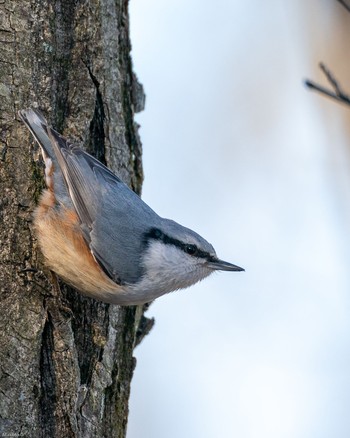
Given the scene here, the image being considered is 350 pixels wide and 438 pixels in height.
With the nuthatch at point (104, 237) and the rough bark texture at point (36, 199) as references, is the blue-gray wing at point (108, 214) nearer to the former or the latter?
the nuthatch at point (104, 237)

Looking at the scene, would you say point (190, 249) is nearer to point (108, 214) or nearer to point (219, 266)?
point (219, 266)

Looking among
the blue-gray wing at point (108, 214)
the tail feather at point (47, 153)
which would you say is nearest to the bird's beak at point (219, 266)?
the blue-gray wing at point (108, 214)

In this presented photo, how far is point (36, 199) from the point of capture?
302 cm

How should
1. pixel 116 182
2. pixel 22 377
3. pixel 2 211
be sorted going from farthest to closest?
pixel 116 182 < pixel 2 211 < pixel 22 377

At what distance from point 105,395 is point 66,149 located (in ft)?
3.28

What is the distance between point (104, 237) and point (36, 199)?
0.34 m

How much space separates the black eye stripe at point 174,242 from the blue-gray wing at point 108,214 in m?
0.03

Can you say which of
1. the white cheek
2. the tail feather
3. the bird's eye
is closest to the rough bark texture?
the tail feather

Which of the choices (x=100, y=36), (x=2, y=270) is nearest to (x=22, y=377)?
(x=2, y=270)

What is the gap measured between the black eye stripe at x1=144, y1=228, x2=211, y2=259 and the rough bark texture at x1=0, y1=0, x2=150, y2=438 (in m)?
0.29

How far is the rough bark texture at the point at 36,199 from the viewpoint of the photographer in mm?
2732

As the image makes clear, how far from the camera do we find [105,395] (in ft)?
9.82

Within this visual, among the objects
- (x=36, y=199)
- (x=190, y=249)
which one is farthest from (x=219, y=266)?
(x=36, y=199)

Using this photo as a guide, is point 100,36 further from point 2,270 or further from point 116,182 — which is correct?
point 2,270
